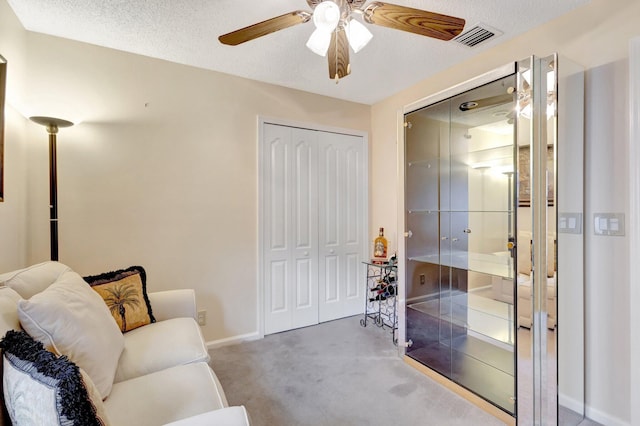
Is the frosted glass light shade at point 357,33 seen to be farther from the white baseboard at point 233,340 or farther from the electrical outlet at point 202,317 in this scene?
the white baseboard at point 233,340

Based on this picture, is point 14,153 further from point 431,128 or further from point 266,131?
point 431,128

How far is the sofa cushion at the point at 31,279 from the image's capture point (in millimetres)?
1355

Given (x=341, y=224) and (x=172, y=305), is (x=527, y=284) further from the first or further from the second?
(x=172, y=305)

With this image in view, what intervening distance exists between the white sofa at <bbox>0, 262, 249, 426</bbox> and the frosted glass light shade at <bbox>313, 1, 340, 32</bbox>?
5.33 ft

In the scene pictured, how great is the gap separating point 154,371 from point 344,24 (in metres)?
1.95

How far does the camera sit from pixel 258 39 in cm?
223

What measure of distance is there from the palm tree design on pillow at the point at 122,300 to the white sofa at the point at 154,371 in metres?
0.13

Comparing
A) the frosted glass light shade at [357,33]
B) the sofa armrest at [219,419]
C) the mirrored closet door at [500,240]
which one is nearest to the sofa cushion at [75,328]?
the sofa armrest at [219,419]

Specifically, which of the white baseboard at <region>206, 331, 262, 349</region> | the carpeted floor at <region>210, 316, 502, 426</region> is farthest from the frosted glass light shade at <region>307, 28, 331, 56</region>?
the white baseboard at <region>206, 331, 262, 349</region>

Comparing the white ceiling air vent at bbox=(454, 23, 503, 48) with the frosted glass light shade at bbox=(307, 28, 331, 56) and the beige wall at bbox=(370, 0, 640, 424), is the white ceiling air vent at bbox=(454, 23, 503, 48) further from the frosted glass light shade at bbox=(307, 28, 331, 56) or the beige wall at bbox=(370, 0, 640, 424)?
the frosted glass light shade at bbox=(307, 28, 331, 56)

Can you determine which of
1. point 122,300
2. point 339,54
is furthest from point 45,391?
point 339,54

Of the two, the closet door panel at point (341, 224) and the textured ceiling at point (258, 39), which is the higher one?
the textured ceiling at point (258, 39)

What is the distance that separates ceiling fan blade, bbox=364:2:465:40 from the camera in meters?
1.38

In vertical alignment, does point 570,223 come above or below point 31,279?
above
